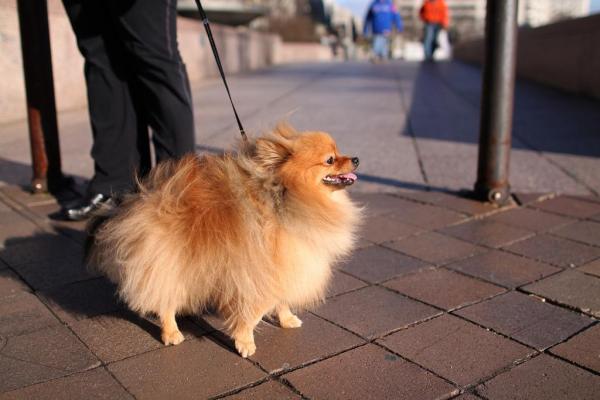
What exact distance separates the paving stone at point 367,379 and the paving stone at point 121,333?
26.1 inches

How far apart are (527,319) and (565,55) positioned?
33.7 feet

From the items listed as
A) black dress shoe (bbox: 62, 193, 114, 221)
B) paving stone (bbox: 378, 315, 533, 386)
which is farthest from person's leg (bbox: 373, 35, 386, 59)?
paving stone (bbox: 378, 315, 533, 386)

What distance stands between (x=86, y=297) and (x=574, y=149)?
5698mm

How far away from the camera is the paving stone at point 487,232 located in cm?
412

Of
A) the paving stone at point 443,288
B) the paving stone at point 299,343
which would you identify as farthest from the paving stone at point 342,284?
the paving stone at point 299,343

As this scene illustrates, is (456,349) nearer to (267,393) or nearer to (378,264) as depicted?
(267,393)

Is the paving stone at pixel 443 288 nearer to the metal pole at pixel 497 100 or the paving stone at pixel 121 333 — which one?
the paving stone at pixel 121 333

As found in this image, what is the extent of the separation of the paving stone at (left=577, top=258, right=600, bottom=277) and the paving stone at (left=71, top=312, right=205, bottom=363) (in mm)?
2291

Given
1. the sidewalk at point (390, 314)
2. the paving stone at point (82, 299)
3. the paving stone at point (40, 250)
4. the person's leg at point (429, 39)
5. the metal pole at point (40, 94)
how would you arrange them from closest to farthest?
the sidewalk at point (390, 314)
the paving stone at point (82, 299)
the paving stone at point (40, 250)
the metal pole at point (40, 94)
the person's leg at point (429, 39)

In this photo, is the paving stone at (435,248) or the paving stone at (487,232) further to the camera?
the paving stone at (487,232)

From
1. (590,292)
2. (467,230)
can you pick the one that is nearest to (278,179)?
(590,292)

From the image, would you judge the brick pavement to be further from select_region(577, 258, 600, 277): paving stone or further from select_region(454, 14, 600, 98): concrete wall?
select_region(454, 14, 600, 98): concrete wall

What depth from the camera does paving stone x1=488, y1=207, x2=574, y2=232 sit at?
4395 millimetres

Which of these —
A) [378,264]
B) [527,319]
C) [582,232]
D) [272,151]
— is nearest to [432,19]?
[582,232]
